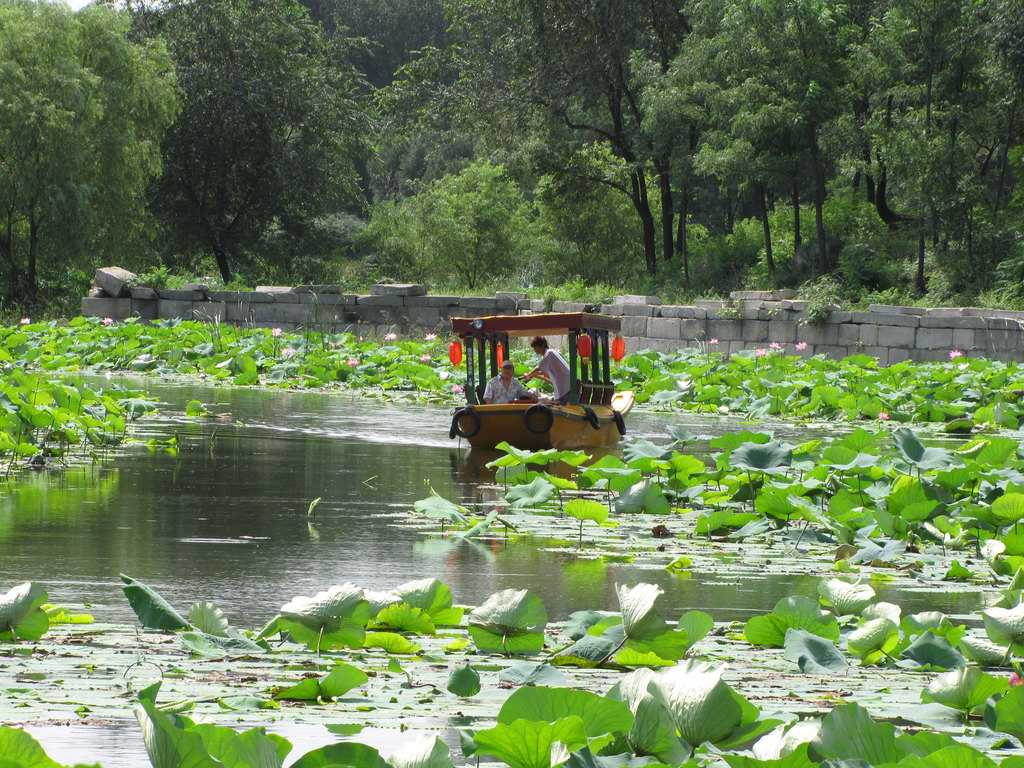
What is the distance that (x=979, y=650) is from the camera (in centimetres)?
367

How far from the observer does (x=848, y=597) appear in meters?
4.21

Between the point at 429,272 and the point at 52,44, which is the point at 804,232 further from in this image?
the point at 52,44

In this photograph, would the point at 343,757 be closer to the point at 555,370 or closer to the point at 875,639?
the point at 875,639

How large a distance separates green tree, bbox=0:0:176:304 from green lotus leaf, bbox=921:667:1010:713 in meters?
28.2

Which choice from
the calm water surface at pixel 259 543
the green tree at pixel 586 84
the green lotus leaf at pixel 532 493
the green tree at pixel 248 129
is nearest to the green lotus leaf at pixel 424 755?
the calm water surface at pixel 259 543

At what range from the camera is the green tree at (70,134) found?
29141mm

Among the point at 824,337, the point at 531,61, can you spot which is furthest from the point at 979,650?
the point at 531,61

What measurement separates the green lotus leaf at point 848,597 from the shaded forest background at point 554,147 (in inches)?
763

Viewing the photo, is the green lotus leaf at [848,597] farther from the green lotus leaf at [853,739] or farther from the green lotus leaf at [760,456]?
the green lotus leaf at [760,456]

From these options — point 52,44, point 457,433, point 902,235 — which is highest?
point 52,44

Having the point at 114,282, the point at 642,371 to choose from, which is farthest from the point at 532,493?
the point at 114,282

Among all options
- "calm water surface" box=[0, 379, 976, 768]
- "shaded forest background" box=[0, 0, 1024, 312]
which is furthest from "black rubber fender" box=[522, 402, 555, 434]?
"shaded forest background" box=[0, 0, 1024, 312]

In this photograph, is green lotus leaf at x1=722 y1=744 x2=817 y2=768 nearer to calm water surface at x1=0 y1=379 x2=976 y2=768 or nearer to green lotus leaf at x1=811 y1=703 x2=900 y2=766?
green lotus leaf at x1=811 y1=703 x2=900 y2=766

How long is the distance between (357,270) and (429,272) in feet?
7.92
